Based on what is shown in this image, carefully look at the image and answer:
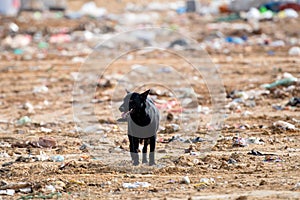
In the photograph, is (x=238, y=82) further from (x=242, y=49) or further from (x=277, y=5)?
(x=277, y=5)

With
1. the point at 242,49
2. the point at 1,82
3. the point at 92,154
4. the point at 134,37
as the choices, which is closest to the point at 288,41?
the point at 242,49

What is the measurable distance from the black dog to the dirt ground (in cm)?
20

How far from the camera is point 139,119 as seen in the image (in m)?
5.65

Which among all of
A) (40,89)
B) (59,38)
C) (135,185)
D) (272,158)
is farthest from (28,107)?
(59,38)

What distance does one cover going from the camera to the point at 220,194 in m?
4.86

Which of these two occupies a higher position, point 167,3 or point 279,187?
point 167,3

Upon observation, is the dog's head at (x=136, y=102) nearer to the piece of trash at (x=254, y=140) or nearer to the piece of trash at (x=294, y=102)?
the piece of trash at (x=254, y=140)

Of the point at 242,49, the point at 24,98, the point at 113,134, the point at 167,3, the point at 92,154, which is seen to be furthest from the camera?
the point at 167,3

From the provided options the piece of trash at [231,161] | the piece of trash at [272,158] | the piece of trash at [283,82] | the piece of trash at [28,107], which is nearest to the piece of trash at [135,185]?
the piece of trash at [231,161]

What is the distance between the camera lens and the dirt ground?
5.10 meters

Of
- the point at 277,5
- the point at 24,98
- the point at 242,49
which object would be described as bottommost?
the point at 24,98

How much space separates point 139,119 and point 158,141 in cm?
134

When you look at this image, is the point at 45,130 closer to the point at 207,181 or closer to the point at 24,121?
the point at 24,121

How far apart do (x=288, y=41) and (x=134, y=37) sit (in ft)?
11.3
